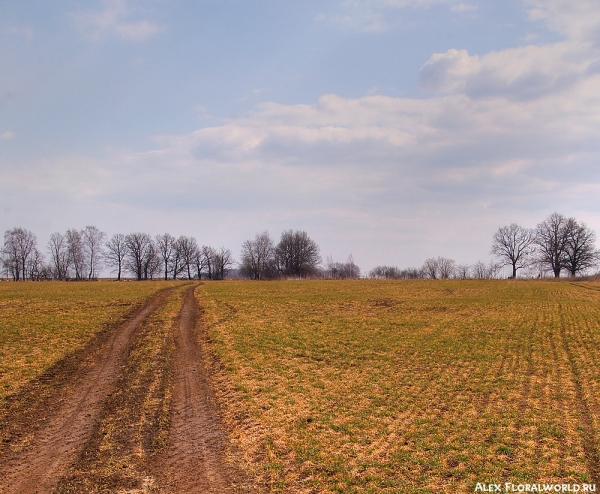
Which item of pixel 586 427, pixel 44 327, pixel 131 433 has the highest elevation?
pixel 44 327

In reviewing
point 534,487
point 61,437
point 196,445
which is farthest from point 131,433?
point 534,487

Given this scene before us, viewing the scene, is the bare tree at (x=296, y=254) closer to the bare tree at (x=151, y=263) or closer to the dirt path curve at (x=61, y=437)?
the bare tree at (x=151, y=263)

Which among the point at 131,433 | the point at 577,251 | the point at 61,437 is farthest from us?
the point at 577,251

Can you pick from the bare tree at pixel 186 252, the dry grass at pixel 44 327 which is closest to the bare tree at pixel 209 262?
the bare tree at pixel 186 252

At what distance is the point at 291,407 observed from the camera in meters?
11.8

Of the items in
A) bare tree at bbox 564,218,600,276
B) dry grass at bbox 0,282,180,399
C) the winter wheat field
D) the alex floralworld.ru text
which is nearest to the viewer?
the alex floralworld.ru text

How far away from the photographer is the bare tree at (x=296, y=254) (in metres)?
112

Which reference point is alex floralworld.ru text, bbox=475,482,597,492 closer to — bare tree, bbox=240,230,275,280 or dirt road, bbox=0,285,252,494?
dirt road, bbox=0,285,252,494

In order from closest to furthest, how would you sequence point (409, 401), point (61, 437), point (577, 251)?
point (61, 437) < point (409, 401) < point (577, 251)

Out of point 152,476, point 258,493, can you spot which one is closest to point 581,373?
point 258,493

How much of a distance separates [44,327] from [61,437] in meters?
14.4

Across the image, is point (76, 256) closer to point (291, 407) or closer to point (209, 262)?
point (209, 262)

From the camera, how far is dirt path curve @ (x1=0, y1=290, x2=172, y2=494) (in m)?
7.79

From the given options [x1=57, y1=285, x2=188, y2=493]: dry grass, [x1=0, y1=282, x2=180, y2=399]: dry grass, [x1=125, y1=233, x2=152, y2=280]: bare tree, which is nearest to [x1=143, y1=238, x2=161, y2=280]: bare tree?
[x1=125, y1=233, x2=152, y2=280]: bare tree
